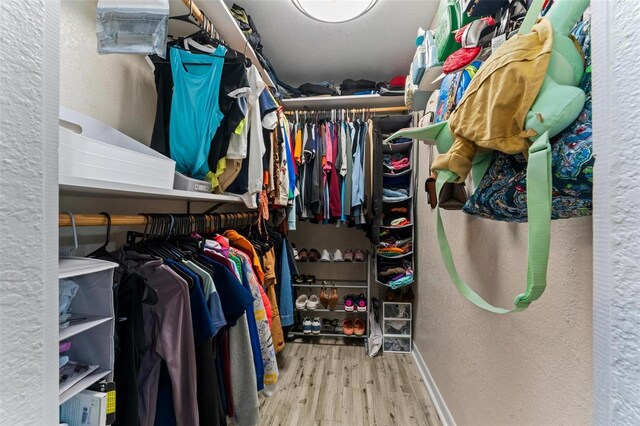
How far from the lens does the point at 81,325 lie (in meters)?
0.54

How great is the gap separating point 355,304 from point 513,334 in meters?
1.43

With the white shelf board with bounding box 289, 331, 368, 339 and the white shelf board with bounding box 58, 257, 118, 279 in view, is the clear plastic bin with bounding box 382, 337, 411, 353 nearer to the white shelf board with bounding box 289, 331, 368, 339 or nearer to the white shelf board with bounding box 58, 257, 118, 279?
the white shelf board with bounding box 289, 331, 368, 339

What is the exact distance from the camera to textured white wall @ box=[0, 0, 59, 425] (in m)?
0.25

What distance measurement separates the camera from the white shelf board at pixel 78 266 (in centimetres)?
Answer: 50

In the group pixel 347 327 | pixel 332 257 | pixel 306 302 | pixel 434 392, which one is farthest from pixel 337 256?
pixel 434 392

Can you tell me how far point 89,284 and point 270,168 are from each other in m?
0.95

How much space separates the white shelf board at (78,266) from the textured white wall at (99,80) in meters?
0.56

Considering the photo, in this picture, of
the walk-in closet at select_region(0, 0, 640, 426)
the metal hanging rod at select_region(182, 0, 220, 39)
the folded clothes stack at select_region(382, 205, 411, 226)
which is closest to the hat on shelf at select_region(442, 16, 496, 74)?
the walk-in closet at select_region(0, 0, 640, 426)

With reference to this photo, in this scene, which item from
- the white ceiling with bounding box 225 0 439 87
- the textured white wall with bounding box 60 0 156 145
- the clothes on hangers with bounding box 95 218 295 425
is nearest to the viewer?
the clothes on hangers with bounding box 95 218 295 425

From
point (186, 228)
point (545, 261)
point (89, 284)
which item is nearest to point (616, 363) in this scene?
point (545, 261)

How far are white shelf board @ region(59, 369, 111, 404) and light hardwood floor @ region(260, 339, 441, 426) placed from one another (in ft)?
3.35

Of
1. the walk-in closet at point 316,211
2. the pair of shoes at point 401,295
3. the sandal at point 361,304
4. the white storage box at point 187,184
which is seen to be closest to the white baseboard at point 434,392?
the walk-in closet at point 316,211

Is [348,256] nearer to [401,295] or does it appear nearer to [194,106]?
[401,295]

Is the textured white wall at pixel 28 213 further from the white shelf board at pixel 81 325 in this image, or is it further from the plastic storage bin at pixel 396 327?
the plastic storage bin at pixel 396 327
